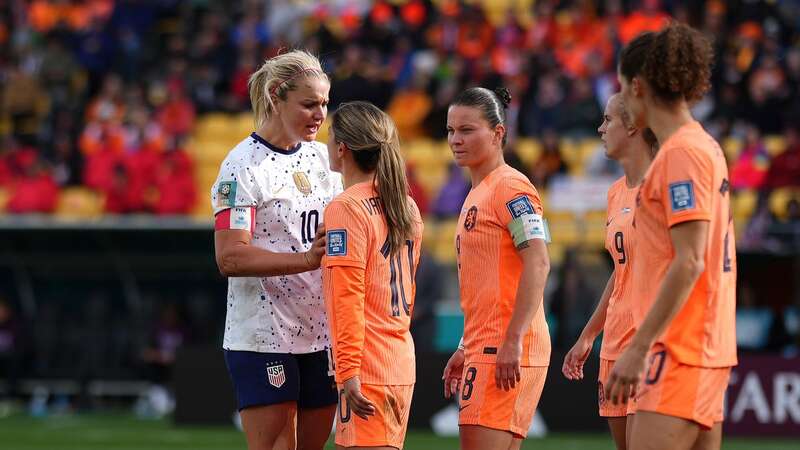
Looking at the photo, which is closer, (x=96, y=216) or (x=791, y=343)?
(x=791, y=343)

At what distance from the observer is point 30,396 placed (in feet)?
58.2

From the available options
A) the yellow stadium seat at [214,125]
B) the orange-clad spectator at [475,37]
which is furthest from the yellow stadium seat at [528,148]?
the yellow stadium seat at [214,125]

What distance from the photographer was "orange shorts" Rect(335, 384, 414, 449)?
5664 mm

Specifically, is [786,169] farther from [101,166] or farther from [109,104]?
[109,104]

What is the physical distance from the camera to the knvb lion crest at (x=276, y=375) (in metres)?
6.11

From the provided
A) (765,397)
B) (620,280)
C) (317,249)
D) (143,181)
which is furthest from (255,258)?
(143,181)

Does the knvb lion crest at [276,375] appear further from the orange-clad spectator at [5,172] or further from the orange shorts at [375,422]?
the orange-clad spectator at [5,172]

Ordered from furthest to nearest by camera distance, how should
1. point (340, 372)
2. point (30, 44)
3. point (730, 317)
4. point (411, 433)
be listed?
point (30, 44) → point (411, 433) → point (340, 372) → point (730, 317)

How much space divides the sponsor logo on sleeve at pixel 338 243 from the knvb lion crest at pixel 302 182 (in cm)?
61

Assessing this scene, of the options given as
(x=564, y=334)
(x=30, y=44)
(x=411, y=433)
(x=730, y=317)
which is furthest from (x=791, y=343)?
(x=30, y=44)

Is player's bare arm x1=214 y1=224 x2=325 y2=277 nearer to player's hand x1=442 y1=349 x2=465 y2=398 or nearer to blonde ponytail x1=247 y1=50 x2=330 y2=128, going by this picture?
blonde ponytail x1=247 y1=50 x2=330 y2=128

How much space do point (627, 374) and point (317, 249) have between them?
5.48 ft

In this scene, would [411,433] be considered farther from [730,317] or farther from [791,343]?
[730,317]

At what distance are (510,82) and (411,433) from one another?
5933mm
